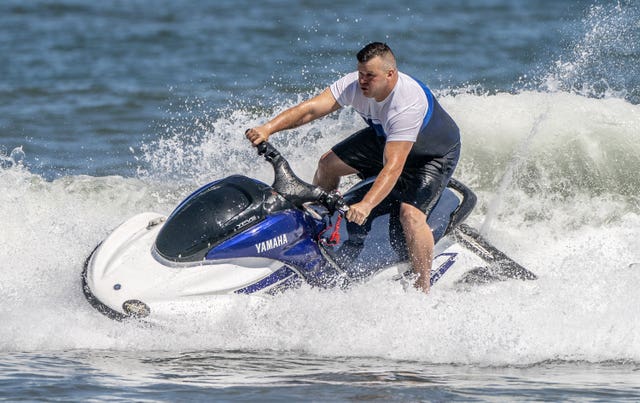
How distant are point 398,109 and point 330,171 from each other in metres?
1.00

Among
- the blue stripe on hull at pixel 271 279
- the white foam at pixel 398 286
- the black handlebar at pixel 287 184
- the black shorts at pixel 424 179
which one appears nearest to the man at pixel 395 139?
the black shorts at pixel 424 179

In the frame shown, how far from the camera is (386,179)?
634 centimetres

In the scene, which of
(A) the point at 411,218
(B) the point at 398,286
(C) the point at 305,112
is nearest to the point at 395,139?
(A) the point at 411,218

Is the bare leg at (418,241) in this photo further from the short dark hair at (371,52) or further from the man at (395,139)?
the short dark hair at (371,52)

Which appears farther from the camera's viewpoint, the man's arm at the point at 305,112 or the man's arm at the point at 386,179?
the man's arm at the point at 305,112

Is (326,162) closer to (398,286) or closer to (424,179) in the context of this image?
(424,179)

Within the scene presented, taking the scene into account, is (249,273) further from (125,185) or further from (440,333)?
(125,185)

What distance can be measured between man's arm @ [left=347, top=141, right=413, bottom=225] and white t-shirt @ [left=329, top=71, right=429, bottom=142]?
61 mm

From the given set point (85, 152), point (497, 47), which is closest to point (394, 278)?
point (85, 152)

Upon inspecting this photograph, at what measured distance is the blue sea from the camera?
6.07m

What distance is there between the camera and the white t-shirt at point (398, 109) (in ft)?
21.2

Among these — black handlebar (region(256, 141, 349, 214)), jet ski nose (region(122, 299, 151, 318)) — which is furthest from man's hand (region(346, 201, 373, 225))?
jet ski nose (region(122, 299, 151, 318))

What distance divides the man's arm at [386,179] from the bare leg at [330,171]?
2.83 ft

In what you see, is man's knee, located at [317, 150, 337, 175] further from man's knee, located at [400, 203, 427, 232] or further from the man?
man's knee, located at [400, 203, 427, 232]
